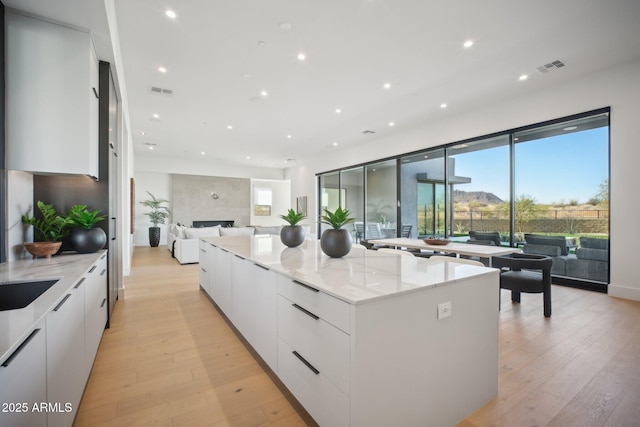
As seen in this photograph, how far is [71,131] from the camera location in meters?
2.24

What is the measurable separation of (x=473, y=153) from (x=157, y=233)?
10.1m

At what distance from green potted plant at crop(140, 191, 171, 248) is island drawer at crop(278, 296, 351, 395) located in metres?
10.1

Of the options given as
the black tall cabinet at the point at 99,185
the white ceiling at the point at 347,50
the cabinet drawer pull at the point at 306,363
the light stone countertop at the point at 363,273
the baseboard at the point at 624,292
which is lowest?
the baseboard at the point at 624,292

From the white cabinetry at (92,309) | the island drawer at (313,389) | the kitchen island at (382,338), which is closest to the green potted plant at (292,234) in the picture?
the kitchen island at (382,338)

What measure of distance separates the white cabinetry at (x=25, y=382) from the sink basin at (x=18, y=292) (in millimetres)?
706

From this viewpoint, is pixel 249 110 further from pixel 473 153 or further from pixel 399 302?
pixel 399 302

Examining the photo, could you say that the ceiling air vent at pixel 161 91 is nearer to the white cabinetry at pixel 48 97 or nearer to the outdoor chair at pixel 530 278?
the white cabinetry at pixel 48 97

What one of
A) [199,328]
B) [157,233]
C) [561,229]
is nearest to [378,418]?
[199,328]

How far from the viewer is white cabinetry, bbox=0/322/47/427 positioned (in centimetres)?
80

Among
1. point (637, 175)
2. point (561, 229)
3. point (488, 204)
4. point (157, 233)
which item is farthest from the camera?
point (157, 233)

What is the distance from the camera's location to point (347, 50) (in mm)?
3564

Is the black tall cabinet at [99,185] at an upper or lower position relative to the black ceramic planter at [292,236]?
upper

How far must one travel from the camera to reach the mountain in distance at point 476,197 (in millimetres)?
5527

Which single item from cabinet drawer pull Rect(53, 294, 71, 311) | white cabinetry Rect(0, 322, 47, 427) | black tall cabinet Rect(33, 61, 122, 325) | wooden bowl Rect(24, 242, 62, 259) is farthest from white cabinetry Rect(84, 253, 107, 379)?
white cabinetry Rect(0, 322, 47, 427)
